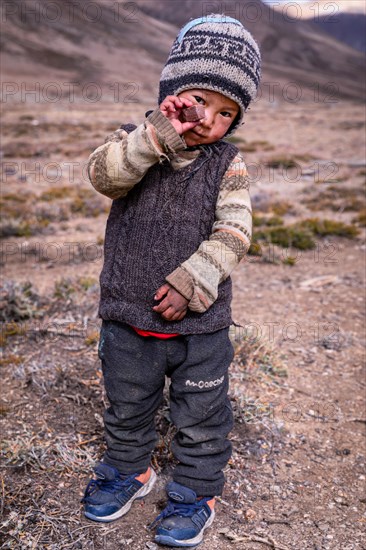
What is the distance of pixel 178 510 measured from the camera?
2273mm

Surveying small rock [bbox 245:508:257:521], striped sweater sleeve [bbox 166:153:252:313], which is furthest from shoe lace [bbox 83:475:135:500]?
striped sweater sleeve [bbox 166:153:252:313]

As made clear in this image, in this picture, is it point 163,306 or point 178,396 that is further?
point 178,396

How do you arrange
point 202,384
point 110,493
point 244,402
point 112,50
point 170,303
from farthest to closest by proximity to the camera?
point 112,50 → point 244,402 → point 110,493 → point 202,384 → point 170,303

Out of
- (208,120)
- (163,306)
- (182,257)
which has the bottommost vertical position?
(163,306)

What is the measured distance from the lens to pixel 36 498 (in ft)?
7.87

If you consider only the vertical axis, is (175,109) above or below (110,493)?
above

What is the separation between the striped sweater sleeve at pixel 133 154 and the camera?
6.15 feet

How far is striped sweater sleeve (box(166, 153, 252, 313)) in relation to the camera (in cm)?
200

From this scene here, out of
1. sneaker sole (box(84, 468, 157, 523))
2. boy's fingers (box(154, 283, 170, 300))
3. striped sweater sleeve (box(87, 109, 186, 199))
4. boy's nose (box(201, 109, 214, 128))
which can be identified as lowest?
sneaker sole (box(84, 468, 157, 523))

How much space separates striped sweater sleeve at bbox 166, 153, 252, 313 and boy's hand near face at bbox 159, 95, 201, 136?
296mm

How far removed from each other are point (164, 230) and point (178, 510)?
117 centimetres

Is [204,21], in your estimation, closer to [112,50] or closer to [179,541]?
[179,541]

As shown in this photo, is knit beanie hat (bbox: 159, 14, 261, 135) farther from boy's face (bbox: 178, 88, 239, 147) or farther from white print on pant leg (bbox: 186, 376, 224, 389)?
white print on pant leg (bbox: 186, 376, 224, 389)

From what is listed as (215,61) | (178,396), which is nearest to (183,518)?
(178,396)
